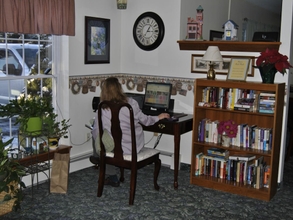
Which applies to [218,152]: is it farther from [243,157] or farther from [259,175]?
[259,175]

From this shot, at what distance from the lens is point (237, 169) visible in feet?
13.8

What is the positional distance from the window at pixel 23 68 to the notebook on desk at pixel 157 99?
43.7 inches

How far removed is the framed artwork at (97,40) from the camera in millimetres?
4727

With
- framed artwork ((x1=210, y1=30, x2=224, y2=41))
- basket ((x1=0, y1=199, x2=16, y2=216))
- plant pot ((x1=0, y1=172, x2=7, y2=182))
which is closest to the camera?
plant pot ((x1=0, y1=172, x2=7, y2=182))

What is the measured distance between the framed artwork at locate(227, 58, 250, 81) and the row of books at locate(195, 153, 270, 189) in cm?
84

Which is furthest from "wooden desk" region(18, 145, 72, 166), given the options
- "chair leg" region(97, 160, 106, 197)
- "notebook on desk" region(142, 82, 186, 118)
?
"notebook on desk" region(142, 82, 186, 118)

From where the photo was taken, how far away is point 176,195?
4.05m

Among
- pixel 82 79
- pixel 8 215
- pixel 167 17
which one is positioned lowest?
pixel 8 215

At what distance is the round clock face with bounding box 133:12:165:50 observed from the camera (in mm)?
4897

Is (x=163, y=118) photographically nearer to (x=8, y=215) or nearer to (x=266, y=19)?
(x=8, y=215)

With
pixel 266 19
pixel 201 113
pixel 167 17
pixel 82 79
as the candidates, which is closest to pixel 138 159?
pixel 201 113

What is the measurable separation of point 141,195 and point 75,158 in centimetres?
114

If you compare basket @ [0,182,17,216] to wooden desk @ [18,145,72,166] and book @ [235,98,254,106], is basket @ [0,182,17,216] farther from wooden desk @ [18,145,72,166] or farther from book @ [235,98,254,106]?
book @ [235,98,254,106]

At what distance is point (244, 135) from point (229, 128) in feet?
0.57
